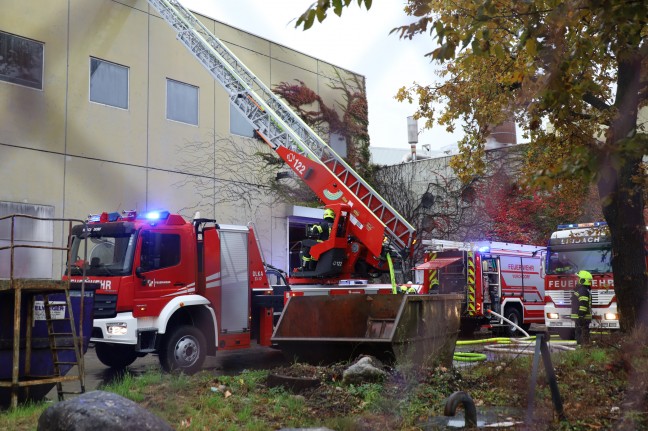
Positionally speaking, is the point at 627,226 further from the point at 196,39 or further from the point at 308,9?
the point at 196,39

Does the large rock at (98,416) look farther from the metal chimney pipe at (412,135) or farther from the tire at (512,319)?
the metal chimney pipe at (412,135)

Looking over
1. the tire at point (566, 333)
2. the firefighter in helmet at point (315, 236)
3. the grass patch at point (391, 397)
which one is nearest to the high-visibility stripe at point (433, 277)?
the tire at point (566, 333)

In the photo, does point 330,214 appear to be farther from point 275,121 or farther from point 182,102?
point 182,102

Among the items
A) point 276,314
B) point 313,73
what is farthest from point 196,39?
point 276,314

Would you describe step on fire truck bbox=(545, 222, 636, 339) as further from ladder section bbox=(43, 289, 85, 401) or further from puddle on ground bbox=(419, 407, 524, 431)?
ladder section bbox=(43, 289, 85, 401)

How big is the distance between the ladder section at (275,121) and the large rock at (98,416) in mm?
7601

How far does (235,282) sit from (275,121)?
4.34 m

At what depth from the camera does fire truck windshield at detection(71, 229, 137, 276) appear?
1027 centimetres

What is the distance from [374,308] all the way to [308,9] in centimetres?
543

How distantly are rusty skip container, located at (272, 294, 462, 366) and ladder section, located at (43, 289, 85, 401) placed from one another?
2729 mm

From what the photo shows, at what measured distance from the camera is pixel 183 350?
10.5 meters

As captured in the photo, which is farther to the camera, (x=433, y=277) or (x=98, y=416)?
(x=433, y=277)

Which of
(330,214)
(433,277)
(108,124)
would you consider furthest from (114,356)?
(433,277)

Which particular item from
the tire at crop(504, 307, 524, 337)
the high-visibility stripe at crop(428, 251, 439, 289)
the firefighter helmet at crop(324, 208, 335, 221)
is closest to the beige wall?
the high-visibility stripe at crop(428, 251, 439, 289)
